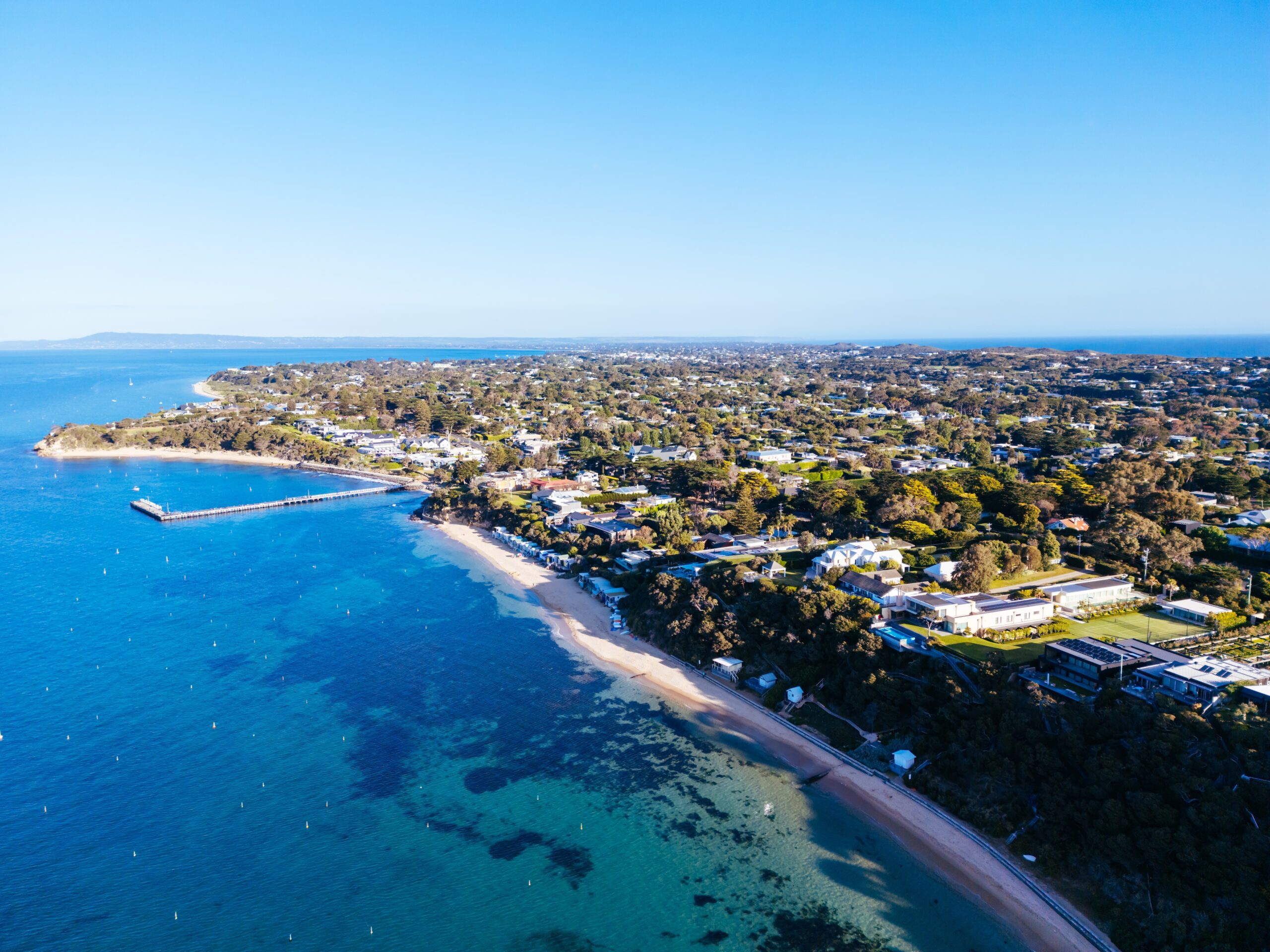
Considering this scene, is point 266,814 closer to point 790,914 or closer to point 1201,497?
point 790,914

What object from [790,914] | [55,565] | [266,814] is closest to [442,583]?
[266,814]

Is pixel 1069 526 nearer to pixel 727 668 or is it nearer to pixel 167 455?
pixel 727 668

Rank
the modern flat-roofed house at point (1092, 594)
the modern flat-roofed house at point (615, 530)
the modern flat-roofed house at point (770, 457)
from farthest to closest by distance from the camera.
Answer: the modern flat-roofed house at point (770, 457) < the modern flat-roofed house at point (615, 530) < the modern flat-roofed house at point (1092, 594)

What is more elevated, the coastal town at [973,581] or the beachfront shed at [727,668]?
the coastal town at [973,581]

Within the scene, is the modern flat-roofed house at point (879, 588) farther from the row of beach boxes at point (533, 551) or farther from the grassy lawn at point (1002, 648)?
the row of beach boxes at point (533, 551)

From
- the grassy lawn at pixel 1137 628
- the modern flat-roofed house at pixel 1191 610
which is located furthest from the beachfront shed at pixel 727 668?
the modern flat-roofed house at pixel 1191 610

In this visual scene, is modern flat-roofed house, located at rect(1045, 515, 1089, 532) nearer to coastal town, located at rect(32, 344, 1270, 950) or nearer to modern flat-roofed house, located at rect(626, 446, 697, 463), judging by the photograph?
coastal town, located at rect(32, 344, 1270, 950)
